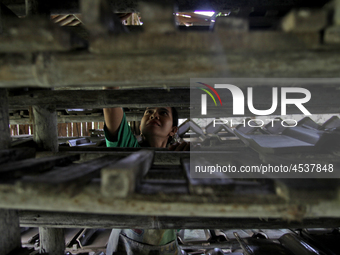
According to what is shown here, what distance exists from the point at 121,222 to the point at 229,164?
4.20 ft

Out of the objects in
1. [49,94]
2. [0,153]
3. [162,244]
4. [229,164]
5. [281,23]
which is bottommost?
[162,244]

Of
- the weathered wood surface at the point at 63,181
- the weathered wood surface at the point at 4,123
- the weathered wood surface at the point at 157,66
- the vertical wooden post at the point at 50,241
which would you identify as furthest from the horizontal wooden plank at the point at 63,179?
the vertical wooden post at the point at 50,241

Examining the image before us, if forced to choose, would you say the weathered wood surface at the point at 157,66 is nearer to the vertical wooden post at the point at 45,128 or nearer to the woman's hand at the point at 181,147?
the vertical wooden post at the point at 45,128

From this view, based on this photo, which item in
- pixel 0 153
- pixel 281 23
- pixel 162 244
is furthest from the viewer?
pixel 162 244

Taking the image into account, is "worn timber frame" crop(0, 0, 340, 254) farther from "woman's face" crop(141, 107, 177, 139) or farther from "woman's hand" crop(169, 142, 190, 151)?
"woman's face" crop(141, 107, 177, 139)

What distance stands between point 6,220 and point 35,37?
138cm

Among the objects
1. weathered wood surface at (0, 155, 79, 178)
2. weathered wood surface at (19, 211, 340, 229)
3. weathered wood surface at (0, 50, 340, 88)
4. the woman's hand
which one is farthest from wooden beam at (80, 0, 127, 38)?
the woman's hand

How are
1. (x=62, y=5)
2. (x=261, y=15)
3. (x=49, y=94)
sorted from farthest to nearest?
(x=49, y=94) < (x=62, y=5) < (x=261, y=15)

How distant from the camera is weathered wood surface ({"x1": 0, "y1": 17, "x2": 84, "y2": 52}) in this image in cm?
71

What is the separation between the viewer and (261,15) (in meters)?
1.62

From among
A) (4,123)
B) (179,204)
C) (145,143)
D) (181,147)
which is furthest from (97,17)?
(145,143)

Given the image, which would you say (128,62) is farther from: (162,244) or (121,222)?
(162,244)

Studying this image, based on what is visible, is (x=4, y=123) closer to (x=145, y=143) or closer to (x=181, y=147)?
(x=181, y=147)

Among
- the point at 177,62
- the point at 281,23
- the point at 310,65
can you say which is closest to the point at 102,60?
the point at 177,62
